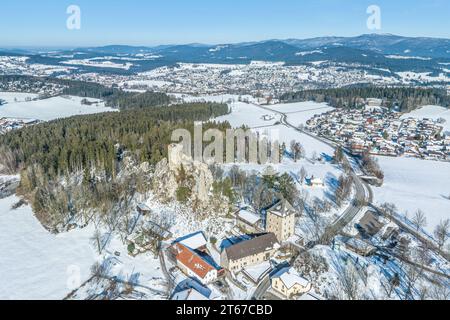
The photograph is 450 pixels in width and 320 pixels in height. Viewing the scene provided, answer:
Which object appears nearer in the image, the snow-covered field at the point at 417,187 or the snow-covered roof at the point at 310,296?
the snow-covered roof at the point at 310,296

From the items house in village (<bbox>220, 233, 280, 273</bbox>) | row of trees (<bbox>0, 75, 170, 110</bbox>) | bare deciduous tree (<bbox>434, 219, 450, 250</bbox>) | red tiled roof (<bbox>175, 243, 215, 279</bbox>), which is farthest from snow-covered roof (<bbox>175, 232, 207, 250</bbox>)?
row of trees (<bbox>0, 75, 170, 110</bbox>)

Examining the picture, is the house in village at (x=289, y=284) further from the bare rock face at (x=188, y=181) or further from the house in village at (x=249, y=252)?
the bare rock face at (x=188, y=181)

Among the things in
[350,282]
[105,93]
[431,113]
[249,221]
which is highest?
[105,93]

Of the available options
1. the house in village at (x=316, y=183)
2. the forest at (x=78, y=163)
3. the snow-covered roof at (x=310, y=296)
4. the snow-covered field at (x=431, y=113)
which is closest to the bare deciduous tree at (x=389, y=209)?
the house in village at (x=316, y=183)

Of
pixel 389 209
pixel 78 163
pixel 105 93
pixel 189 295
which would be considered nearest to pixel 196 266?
pixel 189 295

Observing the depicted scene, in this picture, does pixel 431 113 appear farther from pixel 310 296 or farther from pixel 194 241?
pixel 194 241

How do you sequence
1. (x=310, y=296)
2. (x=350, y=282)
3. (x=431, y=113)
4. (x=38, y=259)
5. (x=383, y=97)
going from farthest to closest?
(x=383, y=97) < (x=431, y=113) < (x=38, y=259) < (x=350, y=282) < (x=310, y=296)
